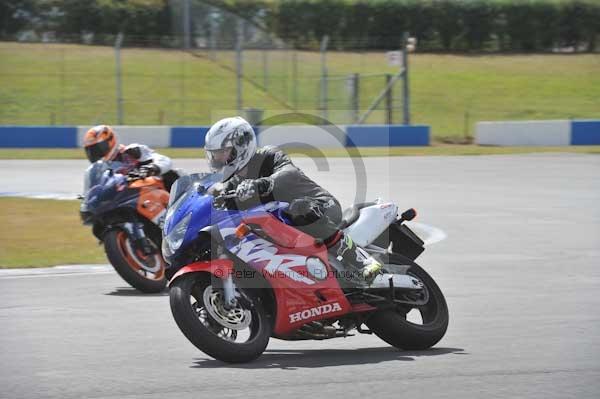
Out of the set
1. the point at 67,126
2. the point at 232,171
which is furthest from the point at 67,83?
the point at 232,171

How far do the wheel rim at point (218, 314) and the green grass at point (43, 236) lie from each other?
5.08 meters

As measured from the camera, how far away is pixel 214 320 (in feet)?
20.4

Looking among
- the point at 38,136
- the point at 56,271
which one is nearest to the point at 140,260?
the point at 56,271

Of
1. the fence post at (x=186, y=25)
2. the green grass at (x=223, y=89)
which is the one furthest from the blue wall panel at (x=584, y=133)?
the fence post at (x=186, y=25)

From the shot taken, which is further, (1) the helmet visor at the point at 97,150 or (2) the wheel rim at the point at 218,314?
(1) the helmet visor at the point at 97,150

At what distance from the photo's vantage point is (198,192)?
6.36 metres

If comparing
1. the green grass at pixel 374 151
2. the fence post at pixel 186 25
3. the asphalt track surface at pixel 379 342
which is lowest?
the green grass at pixel 374 151

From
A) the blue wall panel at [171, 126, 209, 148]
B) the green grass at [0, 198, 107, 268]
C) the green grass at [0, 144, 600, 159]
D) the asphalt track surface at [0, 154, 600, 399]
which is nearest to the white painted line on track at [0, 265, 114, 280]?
the asphalt track surface at [0, 154, 600, 399]

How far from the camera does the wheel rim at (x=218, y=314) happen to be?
20.4 feet

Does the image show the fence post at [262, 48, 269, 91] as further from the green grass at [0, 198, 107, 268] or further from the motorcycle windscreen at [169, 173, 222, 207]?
the motorcycle windscreen at [169, 173, 222, 207]

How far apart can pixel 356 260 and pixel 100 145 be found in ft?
13.0

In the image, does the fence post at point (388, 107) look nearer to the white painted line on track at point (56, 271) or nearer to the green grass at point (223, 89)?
the green grass at point (223, 89)

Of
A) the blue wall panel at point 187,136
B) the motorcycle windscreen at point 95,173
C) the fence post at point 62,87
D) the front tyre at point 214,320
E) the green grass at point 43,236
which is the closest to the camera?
the front tyre at point 214,320

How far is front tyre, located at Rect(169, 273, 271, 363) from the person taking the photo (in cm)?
606
